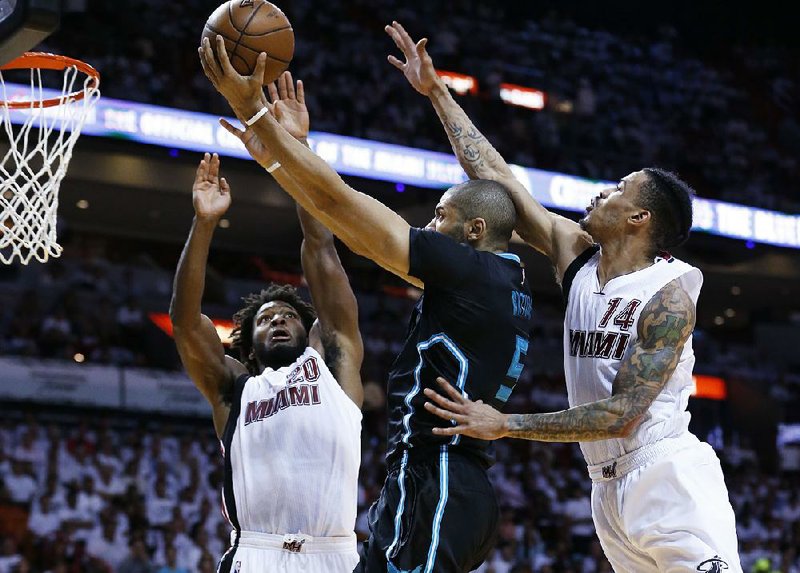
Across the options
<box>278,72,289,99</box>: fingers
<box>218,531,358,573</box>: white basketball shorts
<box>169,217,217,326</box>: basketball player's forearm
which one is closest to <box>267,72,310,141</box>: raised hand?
<box>278,72,289,99</box>: fingers

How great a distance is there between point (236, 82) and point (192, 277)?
1267 mm

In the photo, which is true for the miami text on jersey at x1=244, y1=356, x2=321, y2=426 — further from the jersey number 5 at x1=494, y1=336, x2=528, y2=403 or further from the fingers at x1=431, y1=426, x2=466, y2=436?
the fingers at x1=431, y1=426, x2=466, y2=436

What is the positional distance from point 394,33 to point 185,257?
1202 millimetres

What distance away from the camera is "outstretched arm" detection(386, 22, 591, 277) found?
408 cm

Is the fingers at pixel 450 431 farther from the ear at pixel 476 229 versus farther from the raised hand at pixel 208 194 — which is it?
the raised hand at pixel 208 194

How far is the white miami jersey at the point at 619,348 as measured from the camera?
3.60 meters

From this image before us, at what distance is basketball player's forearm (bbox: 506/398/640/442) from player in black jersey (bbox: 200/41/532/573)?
0.62ft

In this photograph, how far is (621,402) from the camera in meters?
3.42

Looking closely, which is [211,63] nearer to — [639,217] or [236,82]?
[236,82]

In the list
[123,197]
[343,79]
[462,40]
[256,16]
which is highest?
[462,40]

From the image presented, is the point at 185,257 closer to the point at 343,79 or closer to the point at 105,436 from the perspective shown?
the point at 105,436

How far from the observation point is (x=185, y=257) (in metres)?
4.54

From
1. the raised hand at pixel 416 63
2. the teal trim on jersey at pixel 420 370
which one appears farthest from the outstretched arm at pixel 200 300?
the teal trim on jersey at pixel 420 370

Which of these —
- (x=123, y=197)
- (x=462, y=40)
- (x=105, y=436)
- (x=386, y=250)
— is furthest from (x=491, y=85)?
(x=386, y=250)
